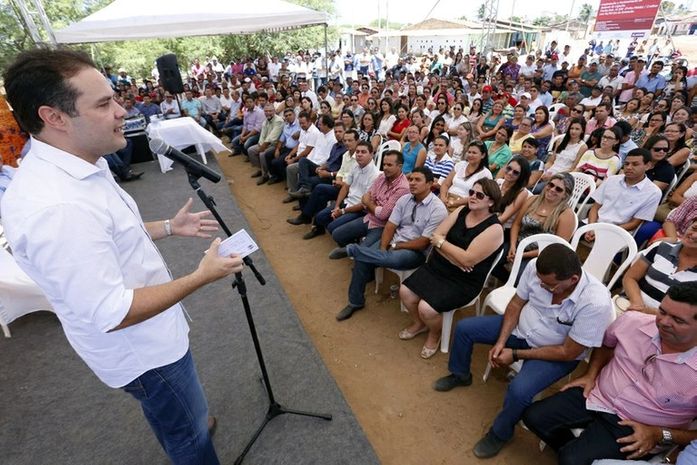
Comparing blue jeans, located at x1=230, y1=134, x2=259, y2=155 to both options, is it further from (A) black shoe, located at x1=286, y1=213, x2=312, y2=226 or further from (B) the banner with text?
(B) the banner with text

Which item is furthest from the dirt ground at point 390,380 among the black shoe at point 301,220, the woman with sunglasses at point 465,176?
the woman with sunglasses at point 465,176

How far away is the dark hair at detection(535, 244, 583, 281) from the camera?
176 cm

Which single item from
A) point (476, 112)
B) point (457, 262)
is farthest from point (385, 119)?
point (457, 262)

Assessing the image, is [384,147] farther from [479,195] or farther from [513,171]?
[479,195]

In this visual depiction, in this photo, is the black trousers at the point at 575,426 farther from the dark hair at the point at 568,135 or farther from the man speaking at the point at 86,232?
the dark hair at the point at 568,135

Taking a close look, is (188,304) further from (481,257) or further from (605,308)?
(605,308)

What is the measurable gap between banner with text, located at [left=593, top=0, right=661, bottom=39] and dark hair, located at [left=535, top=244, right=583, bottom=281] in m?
10.7

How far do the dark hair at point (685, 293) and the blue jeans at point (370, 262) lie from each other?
1.60m

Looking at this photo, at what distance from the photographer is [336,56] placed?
15133 millimetres

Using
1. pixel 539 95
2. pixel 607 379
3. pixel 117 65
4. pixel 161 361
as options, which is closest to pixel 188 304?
pixel 161 361

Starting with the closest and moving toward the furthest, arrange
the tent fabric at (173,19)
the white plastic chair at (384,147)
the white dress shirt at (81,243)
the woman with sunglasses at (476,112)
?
the white dress shirt at (81,243), the white plastic chair at (384,147), the tent fabric at (173,19), the woman with sunglasses at (476,112)

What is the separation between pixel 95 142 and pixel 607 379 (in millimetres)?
2359

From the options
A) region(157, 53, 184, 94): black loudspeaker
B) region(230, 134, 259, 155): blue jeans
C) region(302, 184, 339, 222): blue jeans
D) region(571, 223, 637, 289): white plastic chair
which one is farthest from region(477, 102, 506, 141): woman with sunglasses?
region(157, 53, 184, 94): black loudspeaker

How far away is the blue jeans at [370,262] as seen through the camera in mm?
2816
